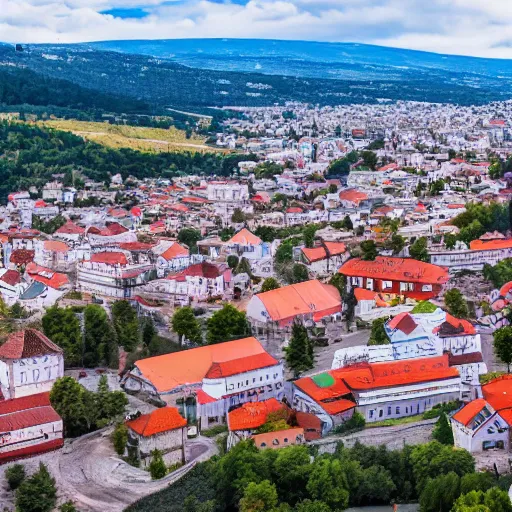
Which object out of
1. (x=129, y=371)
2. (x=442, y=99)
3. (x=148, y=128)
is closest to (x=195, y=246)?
(x=129, y=371)

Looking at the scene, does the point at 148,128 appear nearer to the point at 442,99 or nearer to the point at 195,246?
the point at 195,246

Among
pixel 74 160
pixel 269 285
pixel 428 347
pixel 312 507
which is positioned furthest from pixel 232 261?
pixel 74 160

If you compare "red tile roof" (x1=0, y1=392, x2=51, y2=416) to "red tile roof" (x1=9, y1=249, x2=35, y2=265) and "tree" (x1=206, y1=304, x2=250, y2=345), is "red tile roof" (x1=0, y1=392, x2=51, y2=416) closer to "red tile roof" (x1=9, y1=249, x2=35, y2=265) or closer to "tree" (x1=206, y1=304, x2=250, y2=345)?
"tree" (x1=206, y1=304, x2=250, y2=345)

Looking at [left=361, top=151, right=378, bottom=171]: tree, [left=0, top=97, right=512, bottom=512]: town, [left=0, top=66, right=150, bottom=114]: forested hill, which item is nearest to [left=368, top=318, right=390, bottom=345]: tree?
[left=0, top=97, right=512, bottom=512]: town

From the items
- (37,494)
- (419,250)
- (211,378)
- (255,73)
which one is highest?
(255,73)

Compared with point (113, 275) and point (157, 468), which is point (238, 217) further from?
point (157, 468)

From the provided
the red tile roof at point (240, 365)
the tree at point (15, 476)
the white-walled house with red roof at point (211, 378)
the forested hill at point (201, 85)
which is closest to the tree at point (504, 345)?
the white-walled house with red roof at point (211, 378)

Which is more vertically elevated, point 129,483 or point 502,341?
point 502,341
